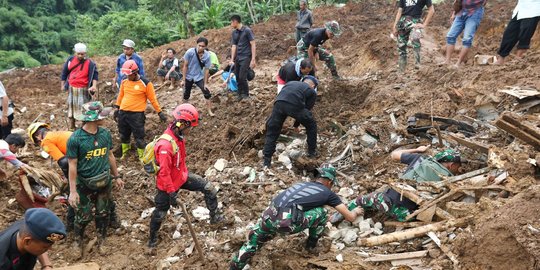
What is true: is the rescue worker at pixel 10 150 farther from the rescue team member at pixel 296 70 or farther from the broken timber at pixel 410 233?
the broken timber at pixel 410 233

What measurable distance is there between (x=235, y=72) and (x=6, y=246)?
6878 mm

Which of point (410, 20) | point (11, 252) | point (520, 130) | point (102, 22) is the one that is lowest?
point (102, 22)

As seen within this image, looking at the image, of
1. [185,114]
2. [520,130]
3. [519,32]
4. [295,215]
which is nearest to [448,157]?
[520,130]

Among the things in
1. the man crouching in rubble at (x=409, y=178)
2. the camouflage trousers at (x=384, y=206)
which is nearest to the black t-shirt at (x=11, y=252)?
the man crouching in rubble at (x=409, y=178)

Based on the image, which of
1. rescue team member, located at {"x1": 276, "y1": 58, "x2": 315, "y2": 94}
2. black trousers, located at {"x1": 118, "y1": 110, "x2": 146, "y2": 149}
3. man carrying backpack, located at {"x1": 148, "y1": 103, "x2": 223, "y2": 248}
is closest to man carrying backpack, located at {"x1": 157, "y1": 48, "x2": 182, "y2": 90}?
black trousers, located at {"x1": 118, "y1": 110, "x2": 146, "y2": 149}

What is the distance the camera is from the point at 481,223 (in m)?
3.98

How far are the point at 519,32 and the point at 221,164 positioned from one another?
5648mm

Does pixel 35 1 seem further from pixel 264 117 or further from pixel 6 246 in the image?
pixel 6 246

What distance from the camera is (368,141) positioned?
6766 millimetres

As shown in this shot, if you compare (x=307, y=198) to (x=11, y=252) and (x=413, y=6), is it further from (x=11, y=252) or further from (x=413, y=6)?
(x=413, y=6)

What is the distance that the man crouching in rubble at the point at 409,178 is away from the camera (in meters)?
4.70

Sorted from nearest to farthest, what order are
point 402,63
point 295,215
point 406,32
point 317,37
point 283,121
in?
point 295,215 → point 283,121 → point 317,37 → point 406,32 → point 402,63

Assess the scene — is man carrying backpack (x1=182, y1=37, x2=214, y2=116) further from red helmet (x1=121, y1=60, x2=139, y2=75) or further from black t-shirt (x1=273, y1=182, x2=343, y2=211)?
black t-shirt (x1=273, y1=182, x2=343, y2=211)

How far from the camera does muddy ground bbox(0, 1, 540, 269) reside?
3934 millimetres
